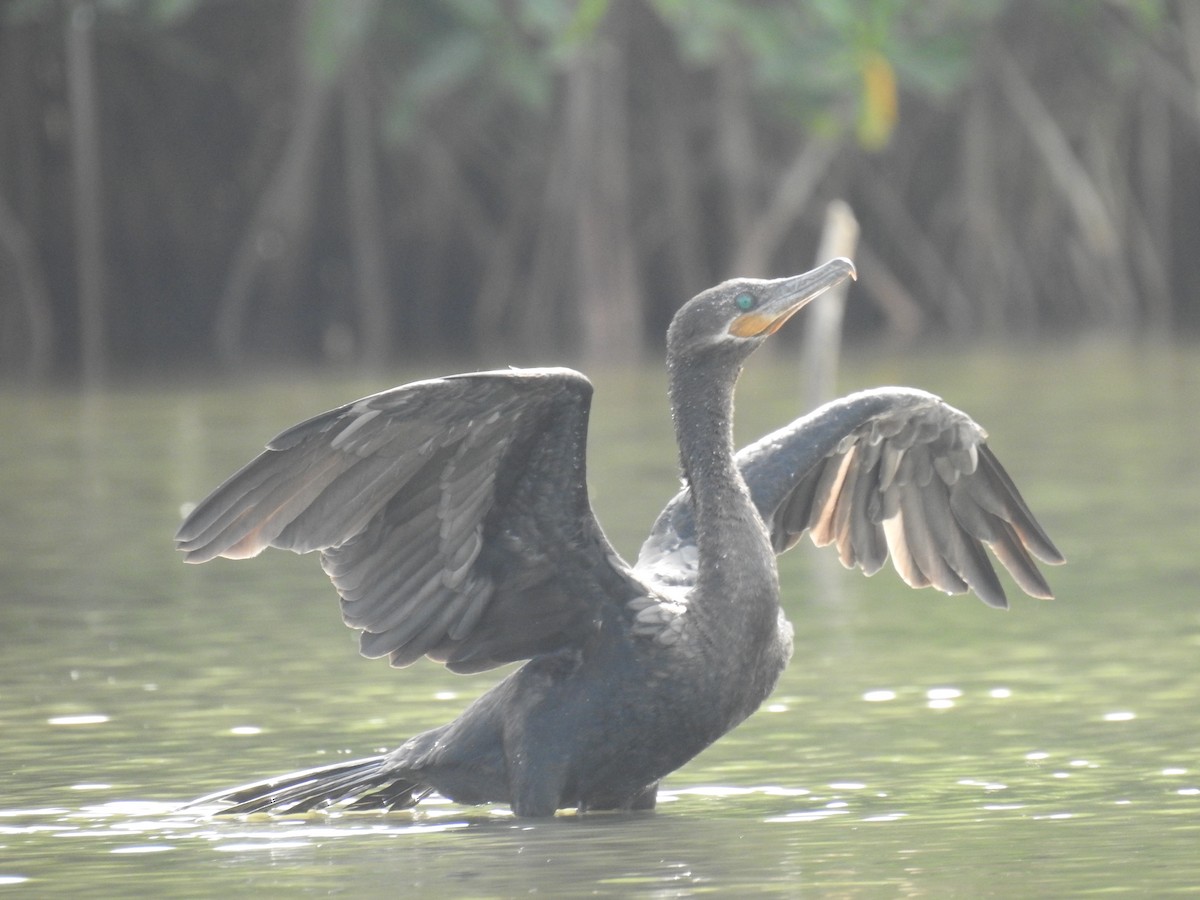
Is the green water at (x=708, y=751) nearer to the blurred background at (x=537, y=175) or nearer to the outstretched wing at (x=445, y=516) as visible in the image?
the outstretched wing at (x=445, y=516)

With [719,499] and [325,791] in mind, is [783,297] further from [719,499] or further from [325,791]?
[325,791]

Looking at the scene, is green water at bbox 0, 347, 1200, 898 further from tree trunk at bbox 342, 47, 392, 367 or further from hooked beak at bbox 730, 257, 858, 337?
tree trunk at bbox 342, 47, 392, 367

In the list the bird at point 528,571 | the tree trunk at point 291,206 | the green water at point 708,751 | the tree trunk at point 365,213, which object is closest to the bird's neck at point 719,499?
the bird at point 528,571

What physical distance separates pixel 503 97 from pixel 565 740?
19023 millimetres

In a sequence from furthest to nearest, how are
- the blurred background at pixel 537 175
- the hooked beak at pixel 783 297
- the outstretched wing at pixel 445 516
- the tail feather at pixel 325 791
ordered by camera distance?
the blurred background at pixel 537 175
the hooked beak at pixel 783 297
the tail feather at pixel 325 791
the outstretched wing at pixel 445 516

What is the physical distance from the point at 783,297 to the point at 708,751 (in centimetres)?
123

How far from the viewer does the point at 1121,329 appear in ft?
72.4

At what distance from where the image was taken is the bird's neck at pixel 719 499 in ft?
16.6

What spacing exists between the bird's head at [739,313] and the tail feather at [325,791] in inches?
43.9

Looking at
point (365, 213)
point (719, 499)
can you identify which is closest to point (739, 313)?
point (719, 499)

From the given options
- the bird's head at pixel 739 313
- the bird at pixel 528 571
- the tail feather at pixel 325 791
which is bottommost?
the tail feather at pixel 325 791

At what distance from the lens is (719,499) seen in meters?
5.18

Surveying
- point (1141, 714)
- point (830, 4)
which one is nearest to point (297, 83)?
point (830, 4)

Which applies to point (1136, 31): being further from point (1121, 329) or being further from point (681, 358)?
point (681, 358)
